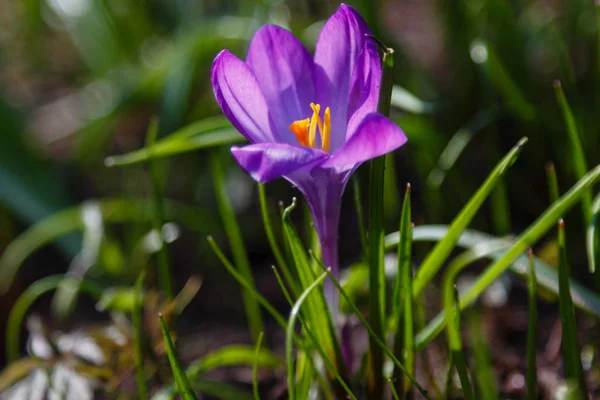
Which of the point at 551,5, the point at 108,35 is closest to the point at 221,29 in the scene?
the point at 108,35

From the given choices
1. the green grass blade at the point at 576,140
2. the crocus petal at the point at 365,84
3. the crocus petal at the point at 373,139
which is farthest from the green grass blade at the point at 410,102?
the crocus petal at the point at 373,139

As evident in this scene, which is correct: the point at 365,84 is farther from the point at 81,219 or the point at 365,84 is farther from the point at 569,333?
the point at 81,219

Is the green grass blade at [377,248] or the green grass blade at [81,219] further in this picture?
the green grass blade at [81,219]

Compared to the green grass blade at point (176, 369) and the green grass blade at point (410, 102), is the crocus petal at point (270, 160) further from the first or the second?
the green grass blade at point (410, 102)

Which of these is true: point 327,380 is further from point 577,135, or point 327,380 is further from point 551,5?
point 551,5

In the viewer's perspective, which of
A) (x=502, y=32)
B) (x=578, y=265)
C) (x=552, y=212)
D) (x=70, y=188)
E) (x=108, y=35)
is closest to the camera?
(x=552, y=212)

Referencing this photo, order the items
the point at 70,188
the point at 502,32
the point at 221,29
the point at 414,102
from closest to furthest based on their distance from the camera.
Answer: the point at 414,102
the point at 502,32
the point at 221,29
the point at 70,188

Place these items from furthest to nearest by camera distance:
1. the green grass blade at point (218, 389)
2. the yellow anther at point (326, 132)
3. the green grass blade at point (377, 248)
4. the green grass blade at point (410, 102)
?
the green grass blade at point (410, 102), the green grass blade at point (218, 389), the yellow anther at point (326, 132), the green grass blade at point (377, 248)
